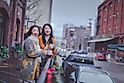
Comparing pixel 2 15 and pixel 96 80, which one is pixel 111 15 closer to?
pixel 2 15

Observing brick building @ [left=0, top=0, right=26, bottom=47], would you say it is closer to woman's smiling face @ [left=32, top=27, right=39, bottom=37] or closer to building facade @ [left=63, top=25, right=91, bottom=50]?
woman's smiling face @ [left=32, top=27, right=39, bottom=37]

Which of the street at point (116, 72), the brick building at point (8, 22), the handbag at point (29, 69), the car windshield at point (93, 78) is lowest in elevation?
the street at point (116, 72)

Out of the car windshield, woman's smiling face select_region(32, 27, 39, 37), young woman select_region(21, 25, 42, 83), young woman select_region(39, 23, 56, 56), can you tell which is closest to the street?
the car windshield

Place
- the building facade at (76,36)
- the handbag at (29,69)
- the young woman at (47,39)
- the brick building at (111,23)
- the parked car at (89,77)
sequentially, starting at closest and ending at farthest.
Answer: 1. the handbag at (29,69)
2. the young woman at (47,39)
3. the parked car at (89,77)
4. the brick building at (111,23)
5. the building facade at (76,36)

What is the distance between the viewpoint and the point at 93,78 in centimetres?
1418

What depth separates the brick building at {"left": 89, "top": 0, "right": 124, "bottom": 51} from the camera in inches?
3175

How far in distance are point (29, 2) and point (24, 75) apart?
48.6m

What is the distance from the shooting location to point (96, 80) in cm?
1403

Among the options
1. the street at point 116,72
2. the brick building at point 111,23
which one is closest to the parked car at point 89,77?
the street at point 116,72

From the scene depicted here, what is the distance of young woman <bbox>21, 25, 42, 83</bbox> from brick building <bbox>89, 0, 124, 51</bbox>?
70.1 meters

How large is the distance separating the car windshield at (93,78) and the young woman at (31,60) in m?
7.20

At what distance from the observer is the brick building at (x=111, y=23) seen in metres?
80.7

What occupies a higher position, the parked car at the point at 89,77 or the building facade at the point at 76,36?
the building facade at the point at 76,36

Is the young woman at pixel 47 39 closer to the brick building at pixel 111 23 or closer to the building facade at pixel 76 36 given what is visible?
the brick building at pixel 111 23
